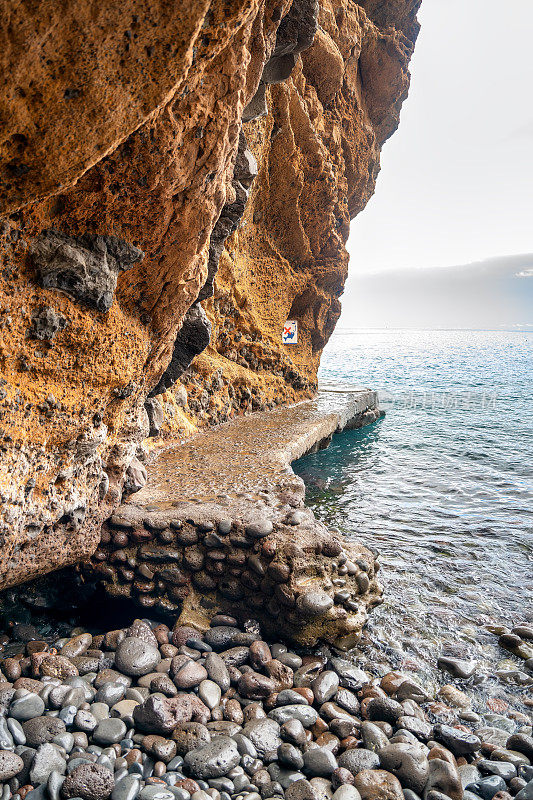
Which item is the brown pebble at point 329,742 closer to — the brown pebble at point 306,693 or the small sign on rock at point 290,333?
the brown pebble at point 306,693

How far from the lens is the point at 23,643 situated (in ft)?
12.5

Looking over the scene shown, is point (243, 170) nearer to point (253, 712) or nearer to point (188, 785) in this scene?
point (253, 712)

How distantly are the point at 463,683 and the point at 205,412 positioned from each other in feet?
19.9

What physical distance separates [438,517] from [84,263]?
6.16 metres

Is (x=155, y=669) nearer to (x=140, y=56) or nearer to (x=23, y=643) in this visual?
(x=23, y=643)

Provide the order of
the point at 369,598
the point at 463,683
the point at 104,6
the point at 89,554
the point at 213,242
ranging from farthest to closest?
the point at 213,242 → the point at 369,598 → the point at 89,554 → the point at 463,683 → the point at 104,6

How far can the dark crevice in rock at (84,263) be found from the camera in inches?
122

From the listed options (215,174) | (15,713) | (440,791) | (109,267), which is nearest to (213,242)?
(215,174)

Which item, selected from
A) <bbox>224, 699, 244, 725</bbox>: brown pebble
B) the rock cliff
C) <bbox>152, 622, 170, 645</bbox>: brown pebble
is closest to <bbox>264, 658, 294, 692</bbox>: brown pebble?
<bbox>224, 699, 244, 725</bbox>: brown pebble

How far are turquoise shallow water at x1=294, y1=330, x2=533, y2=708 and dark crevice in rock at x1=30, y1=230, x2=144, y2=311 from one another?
370 cm

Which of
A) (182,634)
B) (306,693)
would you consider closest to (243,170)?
(182,634)

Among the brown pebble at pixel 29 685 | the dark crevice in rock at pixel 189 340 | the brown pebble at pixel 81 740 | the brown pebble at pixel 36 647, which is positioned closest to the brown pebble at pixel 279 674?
the brown pebble at pixel 81 740

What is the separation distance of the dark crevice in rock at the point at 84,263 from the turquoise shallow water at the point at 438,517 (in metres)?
3.70

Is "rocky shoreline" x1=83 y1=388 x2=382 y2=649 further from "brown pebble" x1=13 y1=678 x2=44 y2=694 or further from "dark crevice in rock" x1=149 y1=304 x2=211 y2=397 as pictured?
"dark crevice in rock" x1=149 y1=304 x2=211 y2=397
